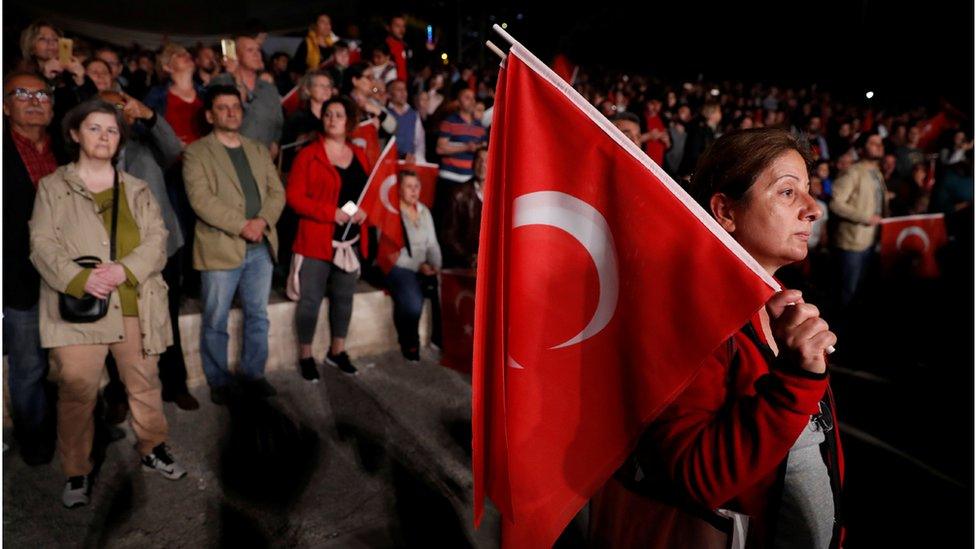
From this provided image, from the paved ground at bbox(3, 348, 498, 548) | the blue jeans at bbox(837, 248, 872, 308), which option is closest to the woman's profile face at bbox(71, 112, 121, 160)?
the paved ground at bbox(3, 348, 498, 548)

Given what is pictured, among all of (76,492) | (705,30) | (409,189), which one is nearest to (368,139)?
(409,189)

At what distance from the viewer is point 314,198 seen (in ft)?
15.6

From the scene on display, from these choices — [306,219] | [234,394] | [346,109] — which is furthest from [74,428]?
[346,109]

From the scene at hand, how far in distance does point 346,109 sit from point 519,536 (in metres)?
4.07

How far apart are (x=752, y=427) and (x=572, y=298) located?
48 centimetres

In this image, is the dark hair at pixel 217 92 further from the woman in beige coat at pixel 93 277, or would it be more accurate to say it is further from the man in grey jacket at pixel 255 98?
the woman in beige coat at pixel 93 277

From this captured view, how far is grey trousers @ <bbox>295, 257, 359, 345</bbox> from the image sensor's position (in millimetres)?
4906

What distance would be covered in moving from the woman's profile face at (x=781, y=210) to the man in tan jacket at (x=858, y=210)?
232 inches

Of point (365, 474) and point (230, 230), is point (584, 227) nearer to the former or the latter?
point (365, 474)

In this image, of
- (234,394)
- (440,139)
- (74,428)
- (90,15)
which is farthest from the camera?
(90,15)

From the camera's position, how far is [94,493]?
3354 millimetres

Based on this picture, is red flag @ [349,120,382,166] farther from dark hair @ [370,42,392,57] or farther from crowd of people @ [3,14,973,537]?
dark hair @ [370,42,392,57]

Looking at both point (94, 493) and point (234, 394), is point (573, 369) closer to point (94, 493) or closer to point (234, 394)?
point (94, 493)

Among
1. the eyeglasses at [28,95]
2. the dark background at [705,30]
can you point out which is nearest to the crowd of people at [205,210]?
the eyeglasses at [28,95]
